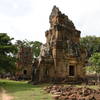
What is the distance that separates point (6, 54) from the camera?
108 feet

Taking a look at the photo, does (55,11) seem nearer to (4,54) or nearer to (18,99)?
(4,54)

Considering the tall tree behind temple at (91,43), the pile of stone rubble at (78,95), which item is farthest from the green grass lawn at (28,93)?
the tall tree behind temple at (91,43)

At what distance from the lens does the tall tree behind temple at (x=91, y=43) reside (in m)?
68.1

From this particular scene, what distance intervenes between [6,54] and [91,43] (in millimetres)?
41292

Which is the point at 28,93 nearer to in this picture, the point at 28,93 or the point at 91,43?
the point at 28,93

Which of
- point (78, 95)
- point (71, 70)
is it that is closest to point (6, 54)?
point (71, 70)

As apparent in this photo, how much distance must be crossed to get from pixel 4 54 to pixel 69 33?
9763mm

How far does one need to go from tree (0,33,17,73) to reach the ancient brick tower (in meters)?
3.75

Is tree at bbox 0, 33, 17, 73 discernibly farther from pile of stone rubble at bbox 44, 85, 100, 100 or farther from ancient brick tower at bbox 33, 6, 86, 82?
pile of stone rubble at bbox 44, 85, 100, 100

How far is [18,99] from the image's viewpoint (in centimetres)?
1547

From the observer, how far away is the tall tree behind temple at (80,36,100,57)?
68.1 metres

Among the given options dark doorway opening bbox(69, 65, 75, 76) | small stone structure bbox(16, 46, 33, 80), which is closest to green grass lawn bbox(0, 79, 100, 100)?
dark doorway opening bbox(69, 65, 75, 76)

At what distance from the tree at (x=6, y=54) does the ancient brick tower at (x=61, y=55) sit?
375 cm

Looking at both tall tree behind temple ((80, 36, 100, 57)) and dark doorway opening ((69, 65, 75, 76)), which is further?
tall tree behind temple ((80, 36, 100, 57))
